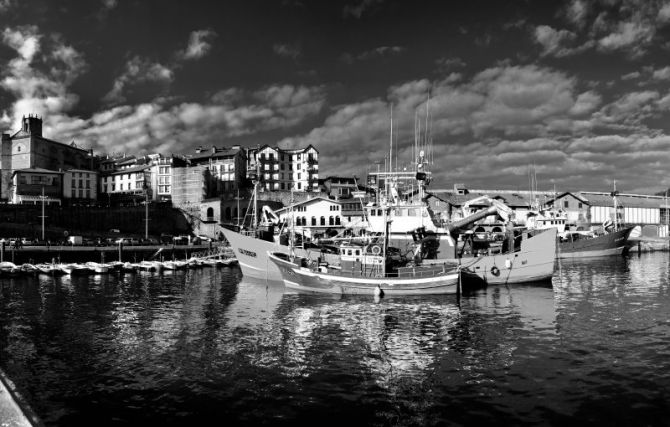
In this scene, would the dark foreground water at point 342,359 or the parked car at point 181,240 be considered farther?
→ the parked car at point 181,240

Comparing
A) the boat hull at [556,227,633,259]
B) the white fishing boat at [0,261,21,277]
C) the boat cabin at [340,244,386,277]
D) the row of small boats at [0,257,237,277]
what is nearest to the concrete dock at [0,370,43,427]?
the boat cabin at [340,244,386,277]

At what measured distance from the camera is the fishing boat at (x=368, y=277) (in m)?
40.6

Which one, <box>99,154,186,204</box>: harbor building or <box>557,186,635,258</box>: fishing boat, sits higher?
<box>99,154,186,204</box>: harbor building

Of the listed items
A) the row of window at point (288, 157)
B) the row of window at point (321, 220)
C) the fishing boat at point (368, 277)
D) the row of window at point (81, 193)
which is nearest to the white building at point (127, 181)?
the row of window at point (81, 193)

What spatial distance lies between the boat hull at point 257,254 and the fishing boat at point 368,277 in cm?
720

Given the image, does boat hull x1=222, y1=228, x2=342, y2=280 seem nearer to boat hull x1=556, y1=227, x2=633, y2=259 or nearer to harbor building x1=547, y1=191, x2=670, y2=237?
boat hull x1=556, y1=227, x2=633, y2=259

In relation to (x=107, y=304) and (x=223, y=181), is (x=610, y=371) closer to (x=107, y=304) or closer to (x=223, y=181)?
(x=107, y=304)

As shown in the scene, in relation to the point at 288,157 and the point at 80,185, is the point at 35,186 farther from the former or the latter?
the point at 288,157

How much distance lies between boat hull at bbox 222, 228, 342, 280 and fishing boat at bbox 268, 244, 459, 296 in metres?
7.20

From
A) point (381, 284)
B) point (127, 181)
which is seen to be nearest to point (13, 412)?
point (381, 284)

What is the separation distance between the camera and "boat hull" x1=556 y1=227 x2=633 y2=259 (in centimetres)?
8206

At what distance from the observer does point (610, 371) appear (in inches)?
826

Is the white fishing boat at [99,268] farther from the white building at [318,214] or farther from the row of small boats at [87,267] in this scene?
the white building at [318,214]

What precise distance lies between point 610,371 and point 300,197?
317 ft
